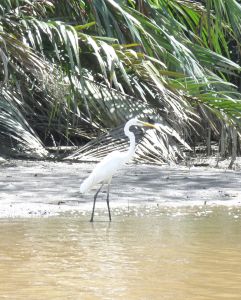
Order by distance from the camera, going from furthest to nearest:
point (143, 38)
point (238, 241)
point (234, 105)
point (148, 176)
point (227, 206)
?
point (143, 38)
point (234, 105)
point (148, 176)
point (227, 206)
point (238, 241)

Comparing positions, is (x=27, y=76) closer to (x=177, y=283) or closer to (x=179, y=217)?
(x=179, y=217)

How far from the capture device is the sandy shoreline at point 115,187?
8.38 m

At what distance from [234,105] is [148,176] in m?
1.60

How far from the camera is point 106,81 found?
34.1 feet

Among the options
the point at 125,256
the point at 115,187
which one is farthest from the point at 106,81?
the point at 125,256

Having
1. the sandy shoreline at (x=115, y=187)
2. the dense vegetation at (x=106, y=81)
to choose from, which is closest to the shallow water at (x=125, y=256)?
the sandy shoreline at (x=115, y=187)

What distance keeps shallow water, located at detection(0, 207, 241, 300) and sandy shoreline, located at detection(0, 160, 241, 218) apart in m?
0.45

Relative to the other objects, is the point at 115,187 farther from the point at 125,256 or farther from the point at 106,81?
the point at 125,256

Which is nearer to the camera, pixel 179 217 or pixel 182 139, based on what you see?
pixel 179 217

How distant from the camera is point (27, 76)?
36.7 ft

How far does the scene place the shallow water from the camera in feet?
16.6

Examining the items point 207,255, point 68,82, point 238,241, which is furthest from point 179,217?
point 68,82

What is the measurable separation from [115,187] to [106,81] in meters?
1.48

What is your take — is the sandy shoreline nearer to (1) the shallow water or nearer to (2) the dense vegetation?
(1) the shallow water
